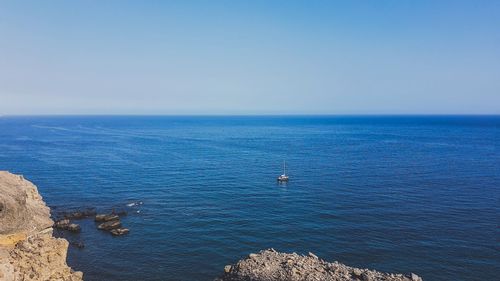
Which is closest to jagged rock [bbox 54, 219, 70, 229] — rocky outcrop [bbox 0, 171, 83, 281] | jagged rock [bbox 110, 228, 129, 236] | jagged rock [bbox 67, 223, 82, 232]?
jagged rock [bbox 67, 223, 82, 232]

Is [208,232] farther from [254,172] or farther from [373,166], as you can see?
[373,166]

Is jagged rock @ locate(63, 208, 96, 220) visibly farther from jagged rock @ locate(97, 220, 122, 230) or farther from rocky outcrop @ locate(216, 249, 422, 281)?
rocky outcrop @ locate(216, 249, 422, 281)

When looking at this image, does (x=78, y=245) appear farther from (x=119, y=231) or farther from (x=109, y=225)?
(x=109, y=225)

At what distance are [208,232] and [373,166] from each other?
205 ft

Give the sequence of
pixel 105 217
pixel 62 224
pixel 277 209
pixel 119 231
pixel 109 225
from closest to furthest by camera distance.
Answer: pixel 119 231 < pixel 62 224 < pixel 109 225 < pixel 105 217 < pixel 277 209

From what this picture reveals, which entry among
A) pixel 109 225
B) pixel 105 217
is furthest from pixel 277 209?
pixel 105 217

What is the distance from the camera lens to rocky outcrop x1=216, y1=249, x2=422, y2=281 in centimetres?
3219

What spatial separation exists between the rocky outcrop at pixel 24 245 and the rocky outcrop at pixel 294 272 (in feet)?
49.2

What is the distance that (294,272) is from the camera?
32.6 meters

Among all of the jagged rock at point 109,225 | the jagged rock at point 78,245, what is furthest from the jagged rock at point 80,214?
the jagged rock at point 78,245

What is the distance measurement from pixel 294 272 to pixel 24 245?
22742 millimetres

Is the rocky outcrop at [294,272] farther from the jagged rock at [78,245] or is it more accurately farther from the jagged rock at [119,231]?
the jagged rock at [78,245]

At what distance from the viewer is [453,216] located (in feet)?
191

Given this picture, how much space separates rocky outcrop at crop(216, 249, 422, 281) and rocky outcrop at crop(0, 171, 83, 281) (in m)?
15.0
